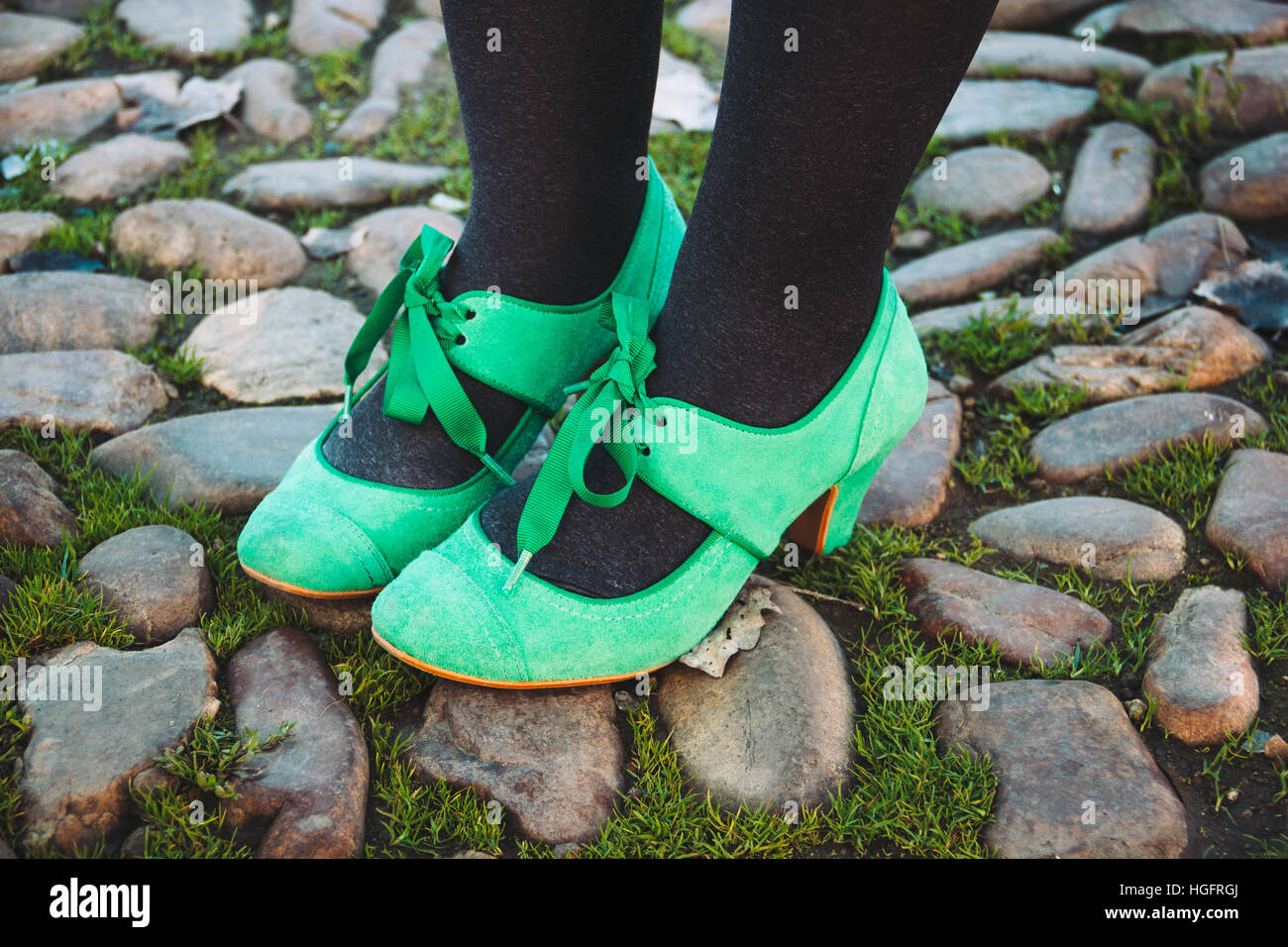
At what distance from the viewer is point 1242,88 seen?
9.00 feet

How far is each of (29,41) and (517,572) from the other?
119 inches

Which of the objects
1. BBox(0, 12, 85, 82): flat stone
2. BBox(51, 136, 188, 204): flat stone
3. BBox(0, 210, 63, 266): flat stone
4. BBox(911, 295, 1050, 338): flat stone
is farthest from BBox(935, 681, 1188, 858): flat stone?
BBox(0, 12, 85, 82): flat stone

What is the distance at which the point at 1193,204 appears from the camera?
8.55 feet

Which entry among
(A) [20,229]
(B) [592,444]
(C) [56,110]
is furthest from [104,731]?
(C) [56,110]

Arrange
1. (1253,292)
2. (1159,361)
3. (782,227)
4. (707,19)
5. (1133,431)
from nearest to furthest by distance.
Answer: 1. (782,227)
2. (1133,431)
3. (1159,361)
4. (1253,292)
5. (707,19)

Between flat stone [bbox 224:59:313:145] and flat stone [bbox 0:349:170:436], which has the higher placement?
flat stone [bbox 224:59:313:145]

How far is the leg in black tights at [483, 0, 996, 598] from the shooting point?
1140 mm

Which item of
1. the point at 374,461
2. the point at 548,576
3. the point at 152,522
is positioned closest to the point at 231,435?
the point at 152,522

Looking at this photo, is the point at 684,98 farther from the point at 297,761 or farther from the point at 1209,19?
the point at 297,761

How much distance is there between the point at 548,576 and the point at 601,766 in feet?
0.89

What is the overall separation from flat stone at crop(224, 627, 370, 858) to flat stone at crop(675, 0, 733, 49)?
2864 millimetres

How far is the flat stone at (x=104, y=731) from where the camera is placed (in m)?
1.25

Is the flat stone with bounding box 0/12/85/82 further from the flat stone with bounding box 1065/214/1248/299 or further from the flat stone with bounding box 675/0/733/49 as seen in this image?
the flat stone with bounding box 1065/214/1248/299

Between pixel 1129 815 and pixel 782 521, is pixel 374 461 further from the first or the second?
pixel 1129 815
